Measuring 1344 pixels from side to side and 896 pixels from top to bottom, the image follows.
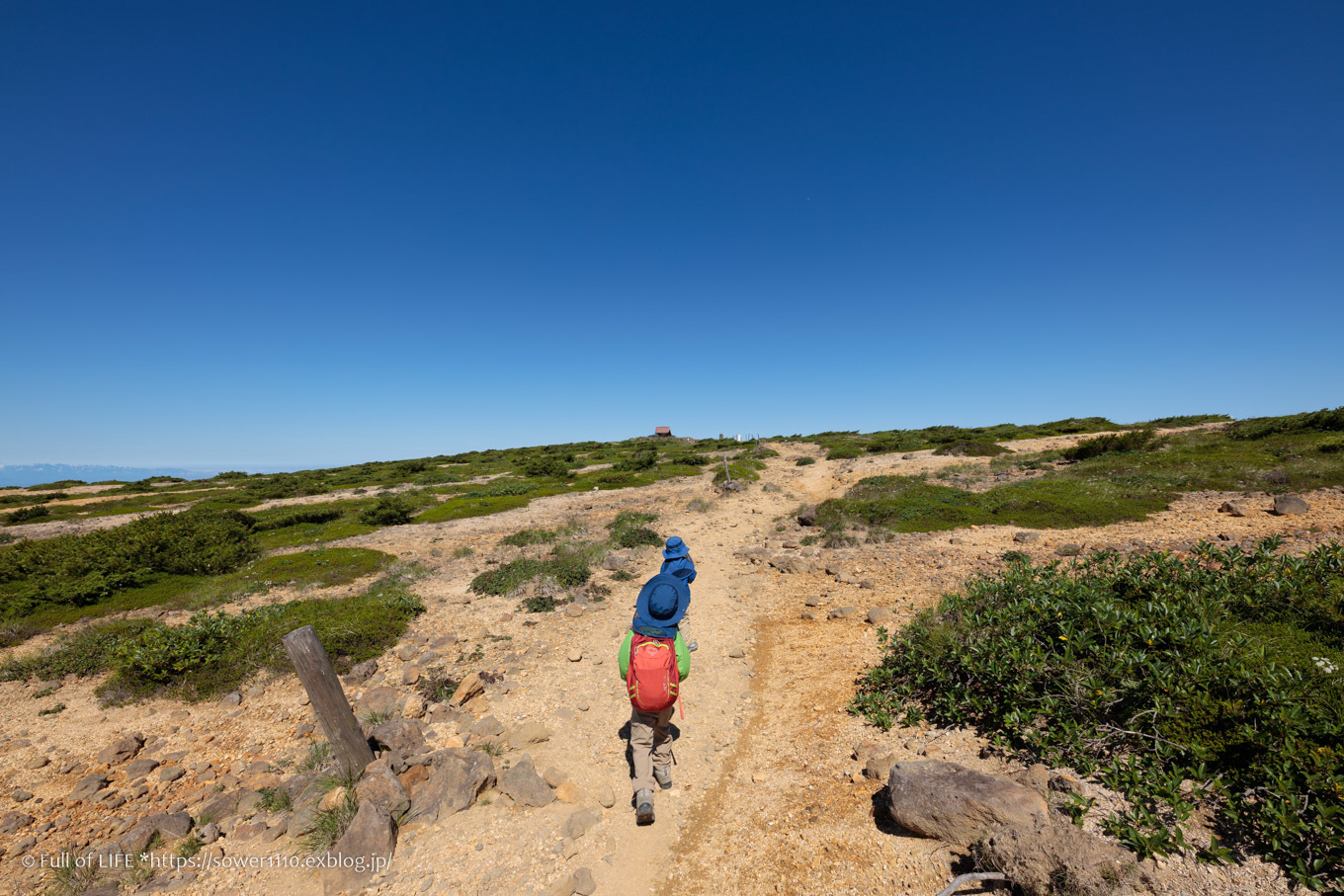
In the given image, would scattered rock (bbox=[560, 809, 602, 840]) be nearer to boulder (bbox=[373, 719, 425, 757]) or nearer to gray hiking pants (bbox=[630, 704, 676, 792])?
gray hiking pants (bbox=[630, 704, 676, 792])

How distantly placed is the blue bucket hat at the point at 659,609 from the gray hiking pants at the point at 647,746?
1.15 meters

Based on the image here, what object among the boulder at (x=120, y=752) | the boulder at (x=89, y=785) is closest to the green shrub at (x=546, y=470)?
the boulder at (x=120, y=752)

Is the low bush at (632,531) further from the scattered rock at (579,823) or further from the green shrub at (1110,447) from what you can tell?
the green shrub at (1110,447)

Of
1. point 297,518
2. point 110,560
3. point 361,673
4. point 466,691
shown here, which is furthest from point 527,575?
point 297,518

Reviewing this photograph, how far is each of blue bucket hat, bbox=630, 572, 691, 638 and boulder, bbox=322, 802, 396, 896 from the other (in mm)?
3811

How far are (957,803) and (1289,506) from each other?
18.3m

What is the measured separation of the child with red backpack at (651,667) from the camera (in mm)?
6082

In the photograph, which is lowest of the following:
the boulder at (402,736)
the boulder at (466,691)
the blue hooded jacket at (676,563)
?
the boulder at (466,691)

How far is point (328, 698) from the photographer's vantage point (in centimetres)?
667

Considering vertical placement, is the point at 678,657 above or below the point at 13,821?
above

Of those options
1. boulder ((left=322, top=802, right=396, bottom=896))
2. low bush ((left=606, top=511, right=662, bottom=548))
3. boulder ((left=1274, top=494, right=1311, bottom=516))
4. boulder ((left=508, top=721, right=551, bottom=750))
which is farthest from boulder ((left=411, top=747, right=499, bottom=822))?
boulder ((left=1274, top=494, right=1311, bottom=516))

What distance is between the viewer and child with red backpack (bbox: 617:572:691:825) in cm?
608

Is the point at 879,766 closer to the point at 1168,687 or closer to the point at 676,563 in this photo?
the point at 1168,687

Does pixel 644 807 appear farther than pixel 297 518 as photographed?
No
